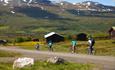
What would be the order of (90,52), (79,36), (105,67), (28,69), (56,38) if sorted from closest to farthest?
(28,69), (105,67), (90,52), (56,38), (79,36)

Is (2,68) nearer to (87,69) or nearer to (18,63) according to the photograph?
(18,63)

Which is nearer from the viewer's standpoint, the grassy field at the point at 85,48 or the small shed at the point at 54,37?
the grassy field at the point at 85,48

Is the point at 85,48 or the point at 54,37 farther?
the point at 54,37

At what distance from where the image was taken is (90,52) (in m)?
46.8

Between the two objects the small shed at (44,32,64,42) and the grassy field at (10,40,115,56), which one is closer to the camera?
the grassy field at (10,40,115,56)

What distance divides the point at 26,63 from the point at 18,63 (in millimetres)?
523

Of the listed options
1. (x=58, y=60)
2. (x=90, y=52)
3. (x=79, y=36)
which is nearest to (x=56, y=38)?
(x=79, y=36)

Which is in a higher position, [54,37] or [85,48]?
[85,48]

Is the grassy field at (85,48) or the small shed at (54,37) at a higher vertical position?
the grassy field at (85,48)

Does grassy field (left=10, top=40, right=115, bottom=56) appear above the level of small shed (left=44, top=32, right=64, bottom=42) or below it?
above

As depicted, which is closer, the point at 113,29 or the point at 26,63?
the point at 26,63

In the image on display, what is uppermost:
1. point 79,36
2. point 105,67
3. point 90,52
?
point 105,67

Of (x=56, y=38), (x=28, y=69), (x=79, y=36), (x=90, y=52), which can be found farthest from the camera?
(x=79, y=36)

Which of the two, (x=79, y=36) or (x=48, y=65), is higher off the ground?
(x=48, y=65)
